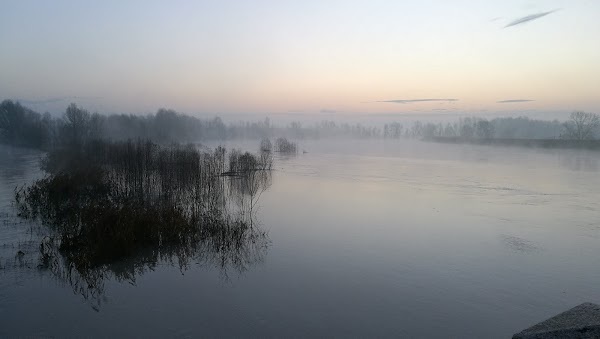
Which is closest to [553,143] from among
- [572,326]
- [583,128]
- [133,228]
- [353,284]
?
[583,128]

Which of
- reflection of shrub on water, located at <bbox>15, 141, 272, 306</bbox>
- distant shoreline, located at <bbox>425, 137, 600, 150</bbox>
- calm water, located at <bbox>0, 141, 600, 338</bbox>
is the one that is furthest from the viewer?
distant shoreline, located at <bbox>425, 137, 600, 150</bbox>

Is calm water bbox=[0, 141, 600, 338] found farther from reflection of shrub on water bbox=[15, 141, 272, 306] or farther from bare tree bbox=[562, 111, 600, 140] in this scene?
bare tree bbox=[562, 111, 600, 140]

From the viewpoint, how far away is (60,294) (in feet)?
18.3

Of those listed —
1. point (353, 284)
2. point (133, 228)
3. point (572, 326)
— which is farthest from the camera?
point (133, 228)

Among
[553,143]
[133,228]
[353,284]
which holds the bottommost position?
[353,284]

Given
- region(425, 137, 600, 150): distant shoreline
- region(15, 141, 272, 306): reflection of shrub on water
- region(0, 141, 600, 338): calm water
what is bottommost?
region(0, 141, 600, 338): calm water

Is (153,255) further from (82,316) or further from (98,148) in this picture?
(98,148)

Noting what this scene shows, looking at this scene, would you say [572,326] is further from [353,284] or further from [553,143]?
[553,143]

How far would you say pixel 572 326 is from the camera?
3.61 metres

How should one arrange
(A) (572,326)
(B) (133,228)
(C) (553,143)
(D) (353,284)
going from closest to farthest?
(A) (572,326) → (D) (353,284) → (B) (133,228) → (C) (553,143)

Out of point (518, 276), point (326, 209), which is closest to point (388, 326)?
point (518, 276)

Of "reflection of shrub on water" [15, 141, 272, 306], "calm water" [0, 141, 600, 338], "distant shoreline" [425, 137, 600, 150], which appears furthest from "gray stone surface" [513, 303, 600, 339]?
"distant shoreline" [425, 137, 600, 150]

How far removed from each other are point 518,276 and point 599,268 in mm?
1777

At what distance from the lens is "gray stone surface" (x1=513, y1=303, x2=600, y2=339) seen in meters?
3.36
